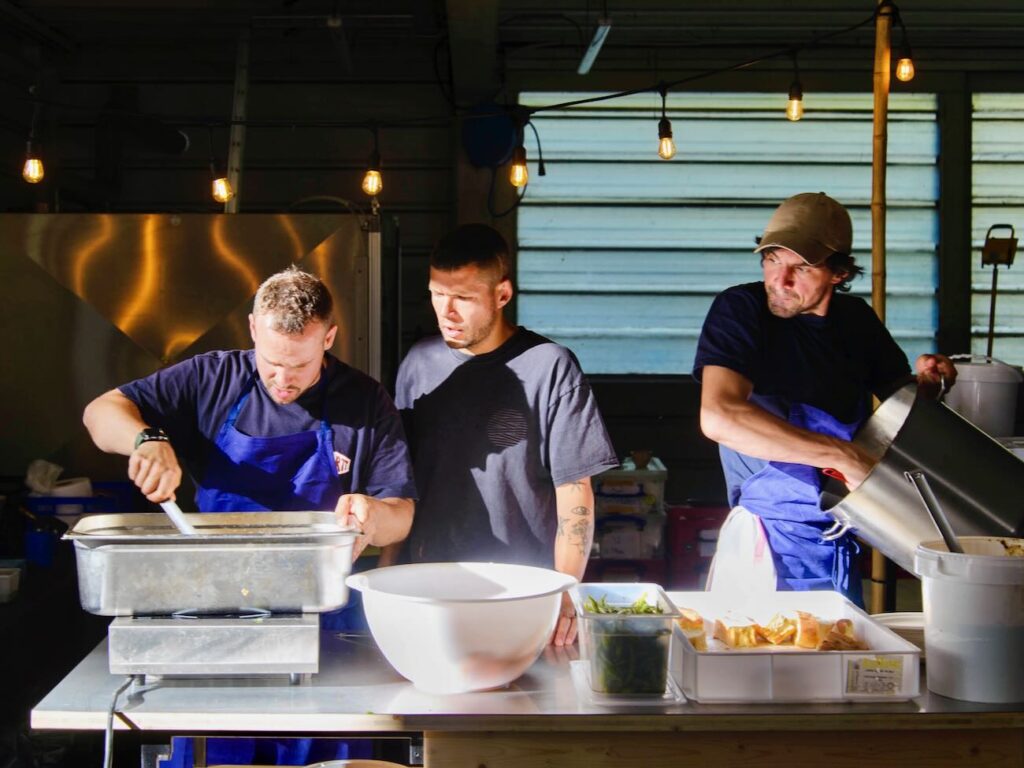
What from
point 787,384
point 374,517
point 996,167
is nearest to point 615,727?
point 374,517

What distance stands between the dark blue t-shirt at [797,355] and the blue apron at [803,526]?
0.17ft

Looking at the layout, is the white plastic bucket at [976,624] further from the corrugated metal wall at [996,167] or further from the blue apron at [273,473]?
the corrugated metal wall at [996,167]

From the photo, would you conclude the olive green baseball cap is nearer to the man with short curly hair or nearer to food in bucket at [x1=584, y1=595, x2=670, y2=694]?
the man with short curly hair

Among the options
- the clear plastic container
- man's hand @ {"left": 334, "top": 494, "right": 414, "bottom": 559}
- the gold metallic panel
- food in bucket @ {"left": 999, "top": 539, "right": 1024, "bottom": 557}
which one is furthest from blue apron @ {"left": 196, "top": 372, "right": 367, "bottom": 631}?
the gold metallic panel

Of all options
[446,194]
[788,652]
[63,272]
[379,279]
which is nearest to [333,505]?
[788,652]

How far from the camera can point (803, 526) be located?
2.69 metres

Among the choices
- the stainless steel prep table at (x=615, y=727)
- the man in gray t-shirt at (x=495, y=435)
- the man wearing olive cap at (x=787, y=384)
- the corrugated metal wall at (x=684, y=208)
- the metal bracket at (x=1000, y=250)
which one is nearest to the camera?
the stainless steel prep table at (x=615, y=727)

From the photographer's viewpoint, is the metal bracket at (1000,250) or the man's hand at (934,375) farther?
the metal bracket at (1000,250)

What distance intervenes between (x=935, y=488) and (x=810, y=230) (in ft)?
2.49

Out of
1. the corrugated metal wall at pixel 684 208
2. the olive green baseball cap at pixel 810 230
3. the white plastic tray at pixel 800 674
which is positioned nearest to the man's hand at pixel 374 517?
the white plastic tray at pixel 800 674

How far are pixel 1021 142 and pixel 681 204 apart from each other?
1999 millimetres

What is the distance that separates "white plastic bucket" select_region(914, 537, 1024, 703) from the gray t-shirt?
903mm

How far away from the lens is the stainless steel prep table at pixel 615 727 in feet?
5.78

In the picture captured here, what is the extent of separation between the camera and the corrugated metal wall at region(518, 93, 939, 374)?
6.07m
